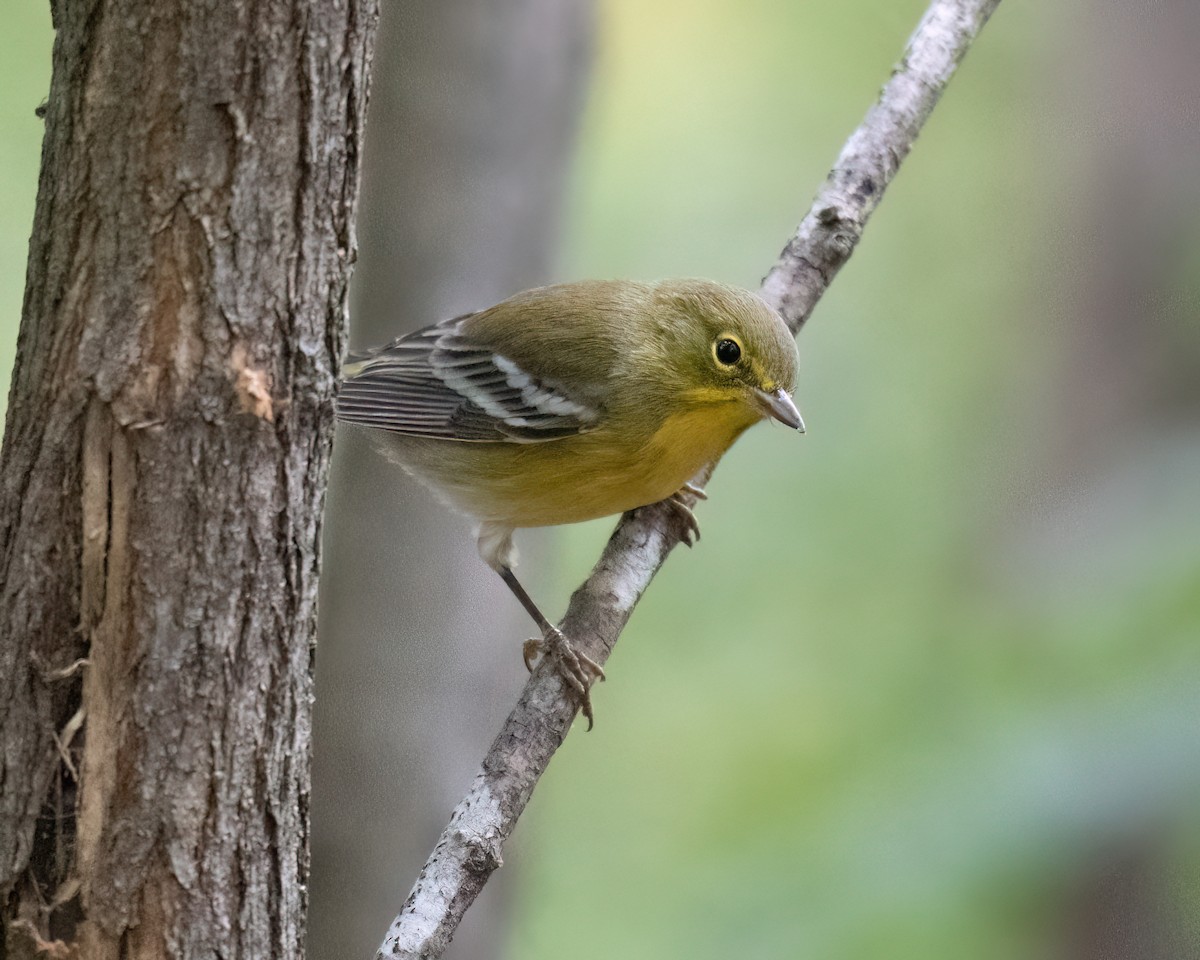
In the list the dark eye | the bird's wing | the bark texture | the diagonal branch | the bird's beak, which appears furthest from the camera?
the bird's wing

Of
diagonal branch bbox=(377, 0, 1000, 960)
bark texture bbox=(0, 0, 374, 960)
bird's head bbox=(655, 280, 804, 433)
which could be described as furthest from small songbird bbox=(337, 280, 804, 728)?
bark texture bbox=(0, 0, 374, 960)

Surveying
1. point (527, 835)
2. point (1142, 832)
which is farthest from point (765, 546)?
point (1142, 832)

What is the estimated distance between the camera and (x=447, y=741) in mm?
4016

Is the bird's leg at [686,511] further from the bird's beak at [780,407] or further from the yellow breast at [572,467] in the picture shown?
the bird's beak at [780,407]

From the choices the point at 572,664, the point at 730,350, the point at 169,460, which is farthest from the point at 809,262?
the point at 169,460

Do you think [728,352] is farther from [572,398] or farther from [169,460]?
[169,460]

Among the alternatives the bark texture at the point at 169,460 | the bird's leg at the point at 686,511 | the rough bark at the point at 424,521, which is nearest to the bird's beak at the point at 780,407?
the bird's leg at the point at 686,511

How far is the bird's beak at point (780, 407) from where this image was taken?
367 cm

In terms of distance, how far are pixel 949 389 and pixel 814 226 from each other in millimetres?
3647

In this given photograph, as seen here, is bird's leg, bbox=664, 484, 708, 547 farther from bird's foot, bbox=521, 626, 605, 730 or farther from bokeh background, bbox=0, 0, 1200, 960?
bokeh background, bbox=0, 0, 1200, 960

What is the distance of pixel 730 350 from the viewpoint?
3824 millimetres

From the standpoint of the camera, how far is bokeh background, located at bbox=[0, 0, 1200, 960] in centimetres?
257

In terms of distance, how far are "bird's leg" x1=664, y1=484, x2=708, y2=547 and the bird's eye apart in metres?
0.46

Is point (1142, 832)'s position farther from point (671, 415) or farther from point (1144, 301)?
point (1144, 301)
